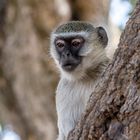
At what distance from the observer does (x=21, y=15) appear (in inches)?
348

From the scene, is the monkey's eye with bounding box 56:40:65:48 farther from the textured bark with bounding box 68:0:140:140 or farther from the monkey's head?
the textured bark with bounding box 68:0:140:140

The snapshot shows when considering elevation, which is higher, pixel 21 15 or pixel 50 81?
pixel 21 15

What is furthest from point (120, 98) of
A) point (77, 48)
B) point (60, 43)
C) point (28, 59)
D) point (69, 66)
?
point (28, 59)

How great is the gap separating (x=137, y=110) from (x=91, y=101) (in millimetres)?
461

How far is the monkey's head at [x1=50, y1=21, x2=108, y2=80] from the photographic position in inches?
207

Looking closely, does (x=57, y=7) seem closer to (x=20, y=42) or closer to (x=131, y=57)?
(x=20, y=42)

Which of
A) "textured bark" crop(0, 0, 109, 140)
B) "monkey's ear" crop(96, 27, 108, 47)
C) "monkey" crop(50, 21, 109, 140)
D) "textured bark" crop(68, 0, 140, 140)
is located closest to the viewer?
"textured bark" crop(68, 0, 140, 140)

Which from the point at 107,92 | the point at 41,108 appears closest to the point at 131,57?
the point at 107,92

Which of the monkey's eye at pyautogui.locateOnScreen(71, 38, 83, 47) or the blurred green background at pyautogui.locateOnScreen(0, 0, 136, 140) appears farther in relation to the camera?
the blurred green background at pyautogui.locateOnScreen(0, 0, 136, 140)

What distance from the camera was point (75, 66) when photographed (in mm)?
5289

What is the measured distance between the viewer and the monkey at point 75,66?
16.9 feet

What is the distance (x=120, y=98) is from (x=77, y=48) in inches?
69.3

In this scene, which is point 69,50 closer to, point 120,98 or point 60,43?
point 60,43

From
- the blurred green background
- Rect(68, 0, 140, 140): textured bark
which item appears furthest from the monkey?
the blurred green background
